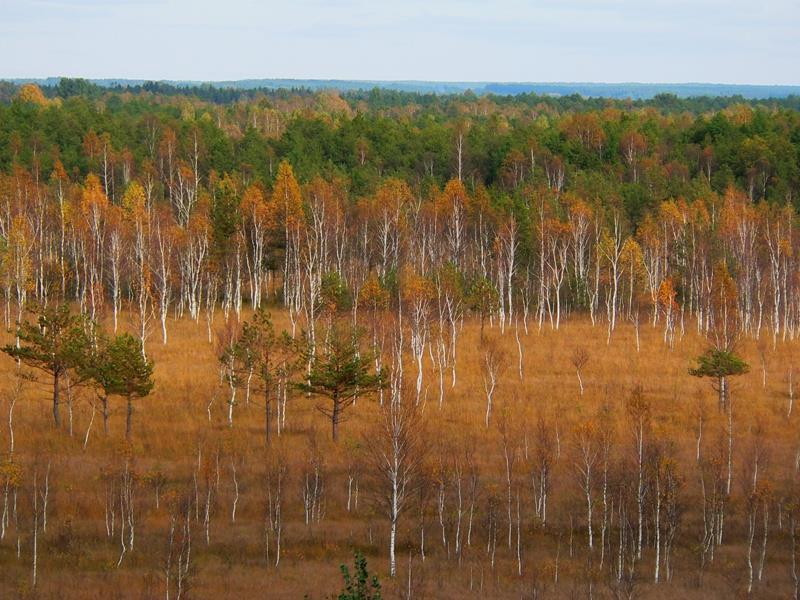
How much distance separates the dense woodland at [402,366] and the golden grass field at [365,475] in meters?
0.16

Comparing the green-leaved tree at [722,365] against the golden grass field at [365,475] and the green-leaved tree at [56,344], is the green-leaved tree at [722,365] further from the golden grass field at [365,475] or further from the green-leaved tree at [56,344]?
the green-leaved tree at [56,344]

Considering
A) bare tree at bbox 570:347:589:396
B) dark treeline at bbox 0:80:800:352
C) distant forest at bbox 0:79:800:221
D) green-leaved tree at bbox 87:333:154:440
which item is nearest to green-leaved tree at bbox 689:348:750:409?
bare tree at bbox 570:347:589:396

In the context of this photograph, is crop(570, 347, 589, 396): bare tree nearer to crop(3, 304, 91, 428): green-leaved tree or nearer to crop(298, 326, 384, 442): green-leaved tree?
crop(298, 326, 384, 442): green-leaved tree

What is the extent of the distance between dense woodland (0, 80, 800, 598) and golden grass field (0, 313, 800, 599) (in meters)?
0.16

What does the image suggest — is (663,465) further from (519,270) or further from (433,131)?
(433,131)

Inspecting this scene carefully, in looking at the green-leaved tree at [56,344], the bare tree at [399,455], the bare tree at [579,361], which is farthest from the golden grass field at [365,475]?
the green-leaved tree at [56,344]

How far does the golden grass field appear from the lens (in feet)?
111

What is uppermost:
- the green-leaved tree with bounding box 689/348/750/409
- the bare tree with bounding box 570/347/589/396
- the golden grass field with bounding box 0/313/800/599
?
the green-leaved tree with bounding box 689/348/750/409

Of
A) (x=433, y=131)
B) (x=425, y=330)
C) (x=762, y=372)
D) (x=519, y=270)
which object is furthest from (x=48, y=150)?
(x=762, y=372)

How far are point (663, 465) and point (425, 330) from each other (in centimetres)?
2183

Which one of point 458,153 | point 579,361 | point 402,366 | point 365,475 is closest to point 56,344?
point 365,475

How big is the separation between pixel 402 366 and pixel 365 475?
12.8 metres

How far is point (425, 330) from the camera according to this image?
57.2 metres

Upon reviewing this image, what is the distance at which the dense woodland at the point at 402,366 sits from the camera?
119 feet
